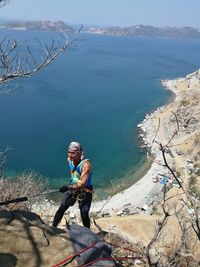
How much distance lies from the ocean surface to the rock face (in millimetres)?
9987

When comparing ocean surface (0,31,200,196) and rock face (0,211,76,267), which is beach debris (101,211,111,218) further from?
rock face (0,211,76,267)

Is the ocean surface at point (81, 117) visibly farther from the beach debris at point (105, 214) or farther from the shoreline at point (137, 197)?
the beach debris at point (105, 214)

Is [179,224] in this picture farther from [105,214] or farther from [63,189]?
[105,214]

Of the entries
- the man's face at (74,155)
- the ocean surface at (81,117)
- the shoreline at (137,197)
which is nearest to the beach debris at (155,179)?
the shoreline at (137,197)

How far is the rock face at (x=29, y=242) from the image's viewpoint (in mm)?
5141

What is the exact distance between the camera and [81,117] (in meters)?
50.7

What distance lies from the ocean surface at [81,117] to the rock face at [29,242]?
32.8ft

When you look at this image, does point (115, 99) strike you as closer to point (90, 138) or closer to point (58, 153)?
point (90, 138)

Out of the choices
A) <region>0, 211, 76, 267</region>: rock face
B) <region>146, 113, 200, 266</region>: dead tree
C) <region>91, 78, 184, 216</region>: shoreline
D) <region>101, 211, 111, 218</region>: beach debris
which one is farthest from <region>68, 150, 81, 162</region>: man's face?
<region>101, 211, 111, 218</region>: beach debris

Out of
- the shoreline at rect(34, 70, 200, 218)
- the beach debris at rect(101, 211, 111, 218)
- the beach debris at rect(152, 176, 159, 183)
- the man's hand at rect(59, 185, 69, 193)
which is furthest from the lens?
the beach debris at rect(152, 176, 159, 183)

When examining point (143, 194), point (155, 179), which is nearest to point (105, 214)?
point (143, 194)

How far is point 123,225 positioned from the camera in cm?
1772

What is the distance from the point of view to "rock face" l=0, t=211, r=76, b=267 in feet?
16.9

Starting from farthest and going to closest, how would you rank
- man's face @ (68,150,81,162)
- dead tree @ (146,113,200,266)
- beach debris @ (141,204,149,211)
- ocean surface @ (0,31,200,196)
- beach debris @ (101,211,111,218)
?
ocean surface @ (0,31,200,196) < beach debris @ (141,204,149,211) < beach debris @ (101,211,111,218) < man's face @ (68,150,81,162) < dead tree @ (146,113,200,266)
